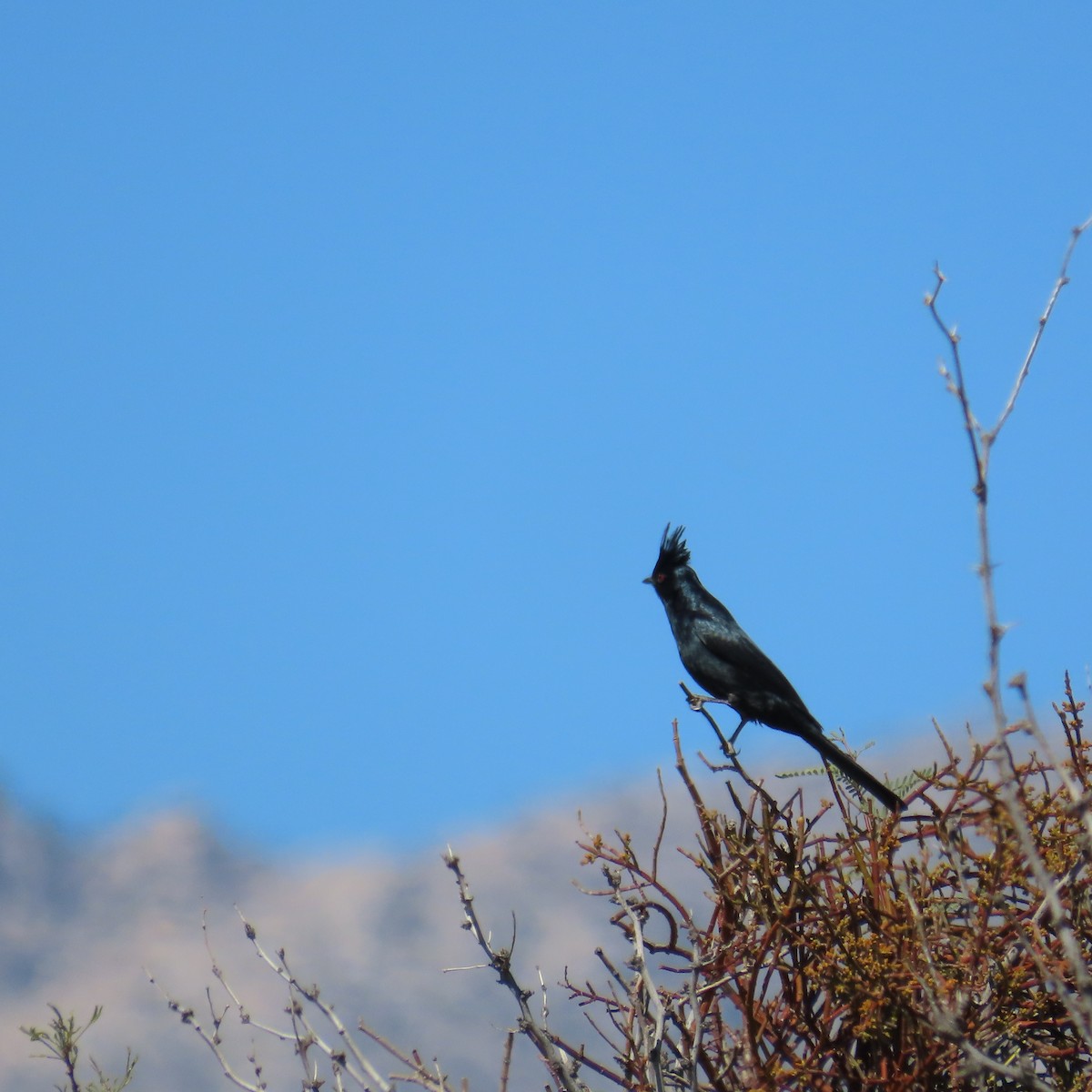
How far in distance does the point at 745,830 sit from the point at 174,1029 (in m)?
70.3

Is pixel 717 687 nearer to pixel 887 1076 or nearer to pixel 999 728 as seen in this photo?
pixel 887 1076

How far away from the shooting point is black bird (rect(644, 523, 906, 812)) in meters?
9.38

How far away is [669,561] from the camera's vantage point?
10195 mm

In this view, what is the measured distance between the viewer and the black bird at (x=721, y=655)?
938cm

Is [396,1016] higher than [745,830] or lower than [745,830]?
higher

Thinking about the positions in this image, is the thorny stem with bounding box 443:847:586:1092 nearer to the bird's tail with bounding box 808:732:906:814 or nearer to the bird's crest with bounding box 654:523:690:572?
the bird's tail with bounding box 808:732:906:814

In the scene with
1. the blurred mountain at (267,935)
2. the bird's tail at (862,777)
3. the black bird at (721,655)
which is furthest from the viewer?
the blurred mountain at (267,935)

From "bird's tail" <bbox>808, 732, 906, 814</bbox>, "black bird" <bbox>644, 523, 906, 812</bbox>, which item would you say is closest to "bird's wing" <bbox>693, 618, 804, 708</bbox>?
"black bird" <bbox>644, 523, 906, 812</bbox>

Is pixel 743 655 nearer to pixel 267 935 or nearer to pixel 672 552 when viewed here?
pixel 672 552

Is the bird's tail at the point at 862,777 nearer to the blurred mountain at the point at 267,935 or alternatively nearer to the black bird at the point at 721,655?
the black bird at the point at 721,655

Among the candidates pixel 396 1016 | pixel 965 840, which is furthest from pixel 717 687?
pixel 396 1016

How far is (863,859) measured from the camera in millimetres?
4938

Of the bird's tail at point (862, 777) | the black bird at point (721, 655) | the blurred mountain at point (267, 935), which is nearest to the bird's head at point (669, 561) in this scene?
the black bird at point (721, 655)

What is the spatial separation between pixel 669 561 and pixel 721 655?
825mm
